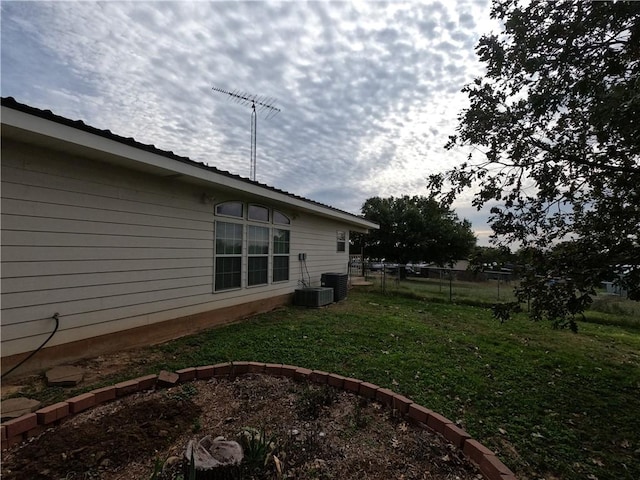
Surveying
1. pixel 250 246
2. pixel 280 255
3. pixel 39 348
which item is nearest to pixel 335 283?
pixel 280 255

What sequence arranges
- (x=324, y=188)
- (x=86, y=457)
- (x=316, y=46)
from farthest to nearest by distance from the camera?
(x=324, y=188), (x=316, y=46), (x=86, y=457)

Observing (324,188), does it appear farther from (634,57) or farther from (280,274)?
(634,57)

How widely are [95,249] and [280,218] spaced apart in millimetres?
4209

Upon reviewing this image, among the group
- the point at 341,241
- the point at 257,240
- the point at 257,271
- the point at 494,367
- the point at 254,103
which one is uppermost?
the point at 254,103

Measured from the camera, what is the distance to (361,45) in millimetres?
5547

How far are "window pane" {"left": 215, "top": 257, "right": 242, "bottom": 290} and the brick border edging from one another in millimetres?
2603

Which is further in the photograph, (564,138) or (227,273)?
(227,273)

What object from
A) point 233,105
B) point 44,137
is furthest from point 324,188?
point 44,137

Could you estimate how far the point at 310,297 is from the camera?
7.79 meters

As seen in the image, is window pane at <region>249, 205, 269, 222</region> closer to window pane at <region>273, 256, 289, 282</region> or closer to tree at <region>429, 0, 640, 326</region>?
window pane at <region>273, 256, 289, 282</region>

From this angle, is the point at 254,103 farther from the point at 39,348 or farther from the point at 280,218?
the point at 39,348

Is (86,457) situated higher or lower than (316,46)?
lower

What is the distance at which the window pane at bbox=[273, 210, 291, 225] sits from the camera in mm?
7398

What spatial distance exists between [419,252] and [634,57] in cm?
2125
